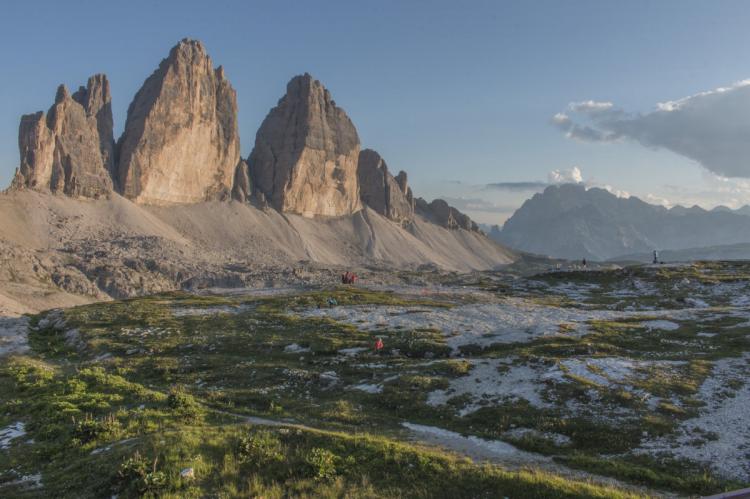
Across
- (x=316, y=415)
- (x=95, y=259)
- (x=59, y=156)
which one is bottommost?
(x=316, y=415)

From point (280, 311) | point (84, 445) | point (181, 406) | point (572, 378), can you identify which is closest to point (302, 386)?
point (181, 406)

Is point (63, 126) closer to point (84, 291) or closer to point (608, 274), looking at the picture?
point (84, 291)

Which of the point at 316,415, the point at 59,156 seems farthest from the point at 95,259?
the point at 316,415

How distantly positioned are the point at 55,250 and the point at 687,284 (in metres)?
160

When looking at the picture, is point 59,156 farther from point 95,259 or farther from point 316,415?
point 316,415

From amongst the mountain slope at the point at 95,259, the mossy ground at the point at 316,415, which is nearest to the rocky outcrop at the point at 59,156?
the mountain slope at the point at 95,259

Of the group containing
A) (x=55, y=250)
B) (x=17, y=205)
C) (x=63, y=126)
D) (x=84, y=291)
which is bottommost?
(x=84, y=291)

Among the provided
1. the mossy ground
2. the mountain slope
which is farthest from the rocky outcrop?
the mossy ground

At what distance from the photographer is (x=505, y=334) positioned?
42000 mm

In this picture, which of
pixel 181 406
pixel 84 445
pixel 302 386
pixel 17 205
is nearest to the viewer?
pixel 84 445

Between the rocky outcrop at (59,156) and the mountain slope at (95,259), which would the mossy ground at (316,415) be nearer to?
the mountain slope at (95,259)

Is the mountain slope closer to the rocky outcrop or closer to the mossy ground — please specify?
the rocky outcrop

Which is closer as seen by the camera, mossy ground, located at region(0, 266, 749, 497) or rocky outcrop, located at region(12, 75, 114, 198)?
mossy ground, located at region(0, 266, 749, 497)

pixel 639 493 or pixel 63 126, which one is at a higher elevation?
pixel 63 126
